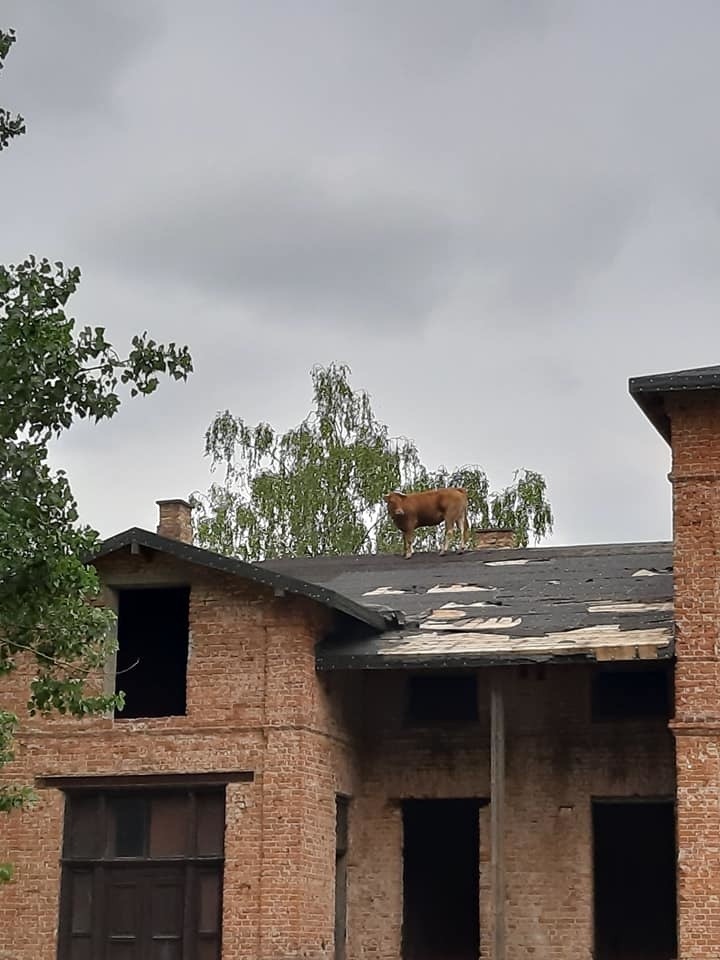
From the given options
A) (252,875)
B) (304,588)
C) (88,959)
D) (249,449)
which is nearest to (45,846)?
(88,959)

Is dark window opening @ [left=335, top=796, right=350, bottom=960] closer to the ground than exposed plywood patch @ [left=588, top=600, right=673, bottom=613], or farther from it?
closer to the ground

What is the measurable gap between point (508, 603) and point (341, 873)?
3.96 metres

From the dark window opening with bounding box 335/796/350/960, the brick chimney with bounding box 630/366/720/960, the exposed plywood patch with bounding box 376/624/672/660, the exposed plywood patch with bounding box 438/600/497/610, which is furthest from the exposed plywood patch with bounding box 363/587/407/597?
the brick chimney with bounding box 630/366/720/960

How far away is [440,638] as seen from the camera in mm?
20094

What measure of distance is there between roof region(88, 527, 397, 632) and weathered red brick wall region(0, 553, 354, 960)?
0.42 m

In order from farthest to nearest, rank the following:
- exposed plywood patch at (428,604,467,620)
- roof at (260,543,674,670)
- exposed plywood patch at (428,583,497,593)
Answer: exposed plywood patch at (428,583,497,593) → exposed plywood patch at (428,604,467,620) → roof at (260,543,674,670)

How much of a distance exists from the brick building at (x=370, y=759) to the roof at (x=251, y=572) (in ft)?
0.13

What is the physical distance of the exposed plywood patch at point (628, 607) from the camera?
66.4ft

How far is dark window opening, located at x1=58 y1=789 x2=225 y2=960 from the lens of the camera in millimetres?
19688

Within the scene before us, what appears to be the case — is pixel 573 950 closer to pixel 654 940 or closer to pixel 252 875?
pixel 654 940

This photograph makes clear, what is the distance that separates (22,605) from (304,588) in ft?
16.4

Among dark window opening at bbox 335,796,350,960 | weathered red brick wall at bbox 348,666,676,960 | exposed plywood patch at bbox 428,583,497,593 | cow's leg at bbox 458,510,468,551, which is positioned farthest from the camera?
cow's leg at bbox 458,510,468,551

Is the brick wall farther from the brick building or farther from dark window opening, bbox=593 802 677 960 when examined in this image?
dark window opening, bbox=593 802 677 960

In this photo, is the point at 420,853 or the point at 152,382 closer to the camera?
the point at 152,382
